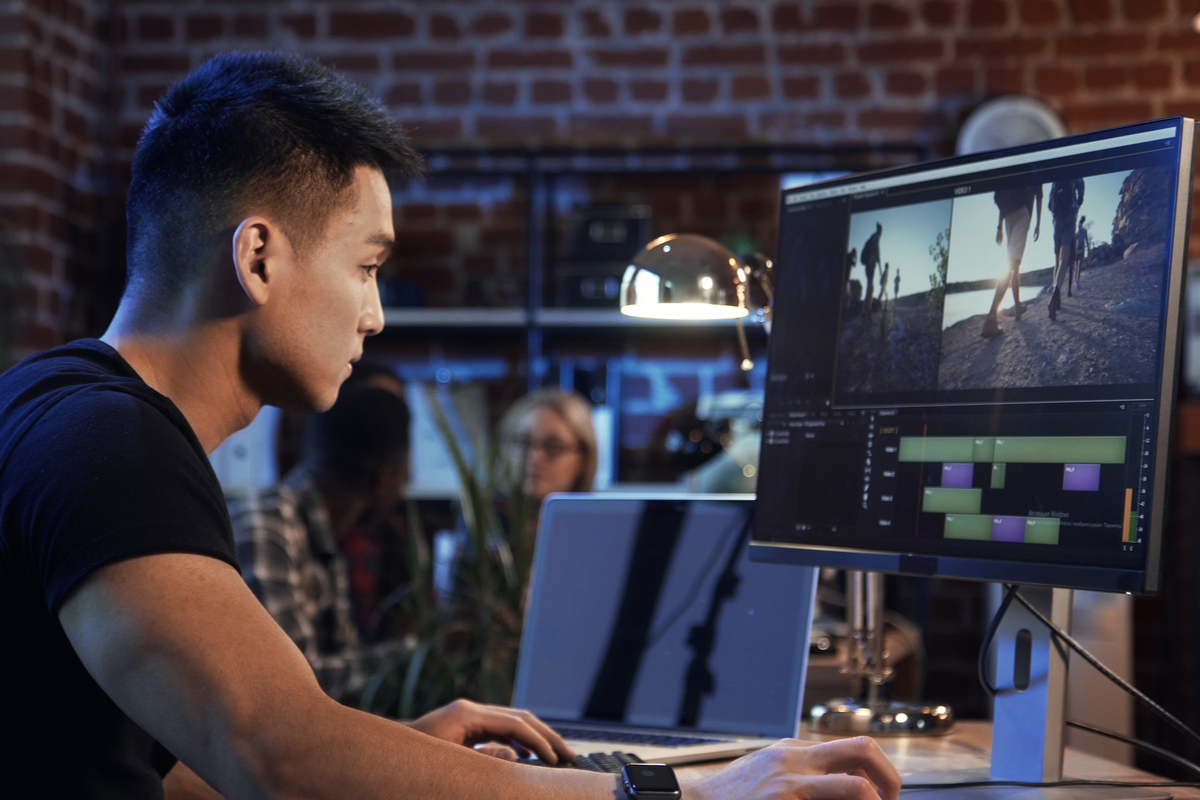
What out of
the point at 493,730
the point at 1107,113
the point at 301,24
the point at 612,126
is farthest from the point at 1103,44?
the point at 493,730

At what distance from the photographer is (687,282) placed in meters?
1.36

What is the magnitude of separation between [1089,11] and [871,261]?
2968 mm

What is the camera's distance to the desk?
1005 mm

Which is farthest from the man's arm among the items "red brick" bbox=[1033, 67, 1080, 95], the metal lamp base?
"red brick" bbox=[1033, 67, 1080, 95]

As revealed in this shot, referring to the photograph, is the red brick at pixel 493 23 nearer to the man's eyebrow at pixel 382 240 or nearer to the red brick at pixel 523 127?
the red brick at pixel 523 127

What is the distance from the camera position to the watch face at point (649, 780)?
78 cm

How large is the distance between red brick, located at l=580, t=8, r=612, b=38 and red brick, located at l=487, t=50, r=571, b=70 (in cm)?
10

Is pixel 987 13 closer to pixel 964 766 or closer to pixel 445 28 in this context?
pixel 445 28

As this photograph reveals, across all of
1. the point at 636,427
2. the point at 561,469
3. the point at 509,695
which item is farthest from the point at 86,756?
the point at 636,427

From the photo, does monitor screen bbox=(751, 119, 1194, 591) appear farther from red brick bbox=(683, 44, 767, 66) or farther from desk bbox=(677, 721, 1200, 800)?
red brick bbox=(683, 44, 767, 66)

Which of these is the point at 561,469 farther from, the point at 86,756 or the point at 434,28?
the point at 86,756

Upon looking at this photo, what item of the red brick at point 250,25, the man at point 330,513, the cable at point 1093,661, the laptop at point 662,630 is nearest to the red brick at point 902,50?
the red brick at point 250,25

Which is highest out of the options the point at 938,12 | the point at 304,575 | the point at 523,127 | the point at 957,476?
the point at 938,12

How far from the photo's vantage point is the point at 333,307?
1.01m
